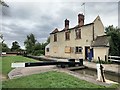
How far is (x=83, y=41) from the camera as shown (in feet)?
70.9

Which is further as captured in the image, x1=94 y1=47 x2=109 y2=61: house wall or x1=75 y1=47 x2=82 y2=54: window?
x1=75 y1=47 x2=82 y2=54: window

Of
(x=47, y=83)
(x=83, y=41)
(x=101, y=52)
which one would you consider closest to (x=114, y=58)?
(x=101, y=52)

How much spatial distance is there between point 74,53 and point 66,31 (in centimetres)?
450

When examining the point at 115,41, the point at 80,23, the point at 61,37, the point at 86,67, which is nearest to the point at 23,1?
the point at 86,67

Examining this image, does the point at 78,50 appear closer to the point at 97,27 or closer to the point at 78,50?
the point at 78,50

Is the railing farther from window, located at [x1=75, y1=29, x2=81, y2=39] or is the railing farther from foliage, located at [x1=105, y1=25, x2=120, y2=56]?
window, located at [x1=75, y1=29, x2=81, y2=39]

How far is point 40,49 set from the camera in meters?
41.6

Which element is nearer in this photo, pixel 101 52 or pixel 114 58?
pixel 114 58

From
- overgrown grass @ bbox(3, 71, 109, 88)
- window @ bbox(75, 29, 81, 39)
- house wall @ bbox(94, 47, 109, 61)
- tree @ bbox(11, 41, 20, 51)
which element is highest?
window @ bbox(75, 29, 81, 39)

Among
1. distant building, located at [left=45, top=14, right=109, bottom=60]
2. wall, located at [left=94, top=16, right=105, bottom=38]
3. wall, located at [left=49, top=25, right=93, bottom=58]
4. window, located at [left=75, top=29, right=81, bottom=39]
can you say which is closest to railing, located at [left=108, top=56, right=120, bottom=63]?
distant building, located at [left=45, top=14, right=109, bottom=60]

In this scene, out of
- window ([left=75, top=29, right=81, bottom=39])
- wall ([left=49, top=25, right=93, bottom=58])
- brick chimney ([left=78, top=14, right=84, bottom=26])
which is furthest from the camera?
brick chimney ([left=78, top=14, right=84, bottom=26])

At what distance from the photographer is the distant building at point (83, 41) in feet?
60.8

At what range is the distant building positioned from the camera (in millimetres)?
18531

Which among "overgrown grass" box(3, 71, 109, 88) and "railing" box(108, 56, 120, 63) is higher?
"railing" box(108, 56, 120, 63)
